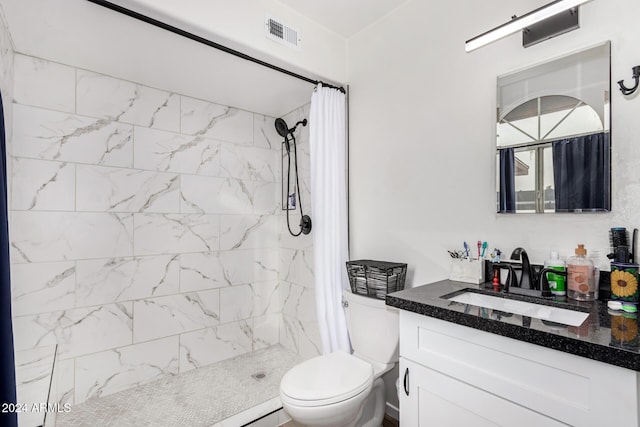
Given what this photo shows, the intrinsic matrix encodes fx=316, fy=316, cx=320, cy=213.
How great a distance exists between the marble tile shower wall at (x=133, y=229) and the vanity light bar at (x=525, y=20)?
1.99 m

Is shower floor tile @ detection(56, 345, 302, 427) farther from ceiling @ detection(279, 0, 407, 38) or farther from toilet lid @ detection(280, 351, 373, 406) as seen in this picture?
ceiling @ detection(279, 0, 407, 38)

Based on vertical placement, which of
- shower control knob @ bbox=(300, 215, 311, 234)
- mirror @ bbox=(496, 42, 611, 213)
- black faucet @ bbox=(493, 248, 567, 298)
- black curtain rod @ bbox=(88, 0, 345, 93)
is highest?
black curtain rod @ bbox=(88, 0, 345, 93)

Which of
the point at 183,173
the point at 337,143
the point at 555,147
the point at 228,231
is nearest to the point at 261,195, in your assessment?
the point at 228,231

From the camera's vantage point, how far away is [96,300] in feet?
7.01

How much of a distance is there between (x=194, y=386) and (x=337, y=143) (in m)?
2.02

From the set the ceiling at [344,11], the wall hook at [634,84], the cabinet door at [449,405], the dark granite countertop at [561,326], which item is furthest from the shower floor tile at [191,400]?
the ceiling at [344,11]

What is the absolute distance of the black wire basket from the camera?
176 cm

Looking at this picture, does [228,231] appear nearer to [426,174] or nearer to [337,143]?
[337,143]

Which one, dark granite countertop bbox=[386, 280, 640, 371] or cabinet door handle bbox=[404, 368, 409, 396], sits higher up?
dark granite countertop bbox=[386, 280, 640, 371]

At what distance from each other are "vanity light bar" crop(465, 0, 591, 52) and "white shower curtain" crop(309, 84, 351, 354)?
0.97 meters

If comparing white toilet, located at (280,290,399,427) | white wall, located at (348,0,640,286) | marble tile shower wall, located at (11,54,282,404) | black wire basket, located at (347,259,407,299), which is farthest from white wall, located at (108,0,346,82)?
white toilet, located at (280,290,399,427)

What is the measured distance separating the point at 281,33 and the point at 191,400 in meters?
2.43

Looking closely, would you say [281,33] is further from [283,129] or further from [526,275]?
[526,275]

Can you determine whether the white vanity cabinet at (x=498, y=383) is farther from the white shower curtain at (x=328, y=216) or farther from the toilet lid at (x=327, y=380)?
the white shower curtain at (x=328, y=216)
